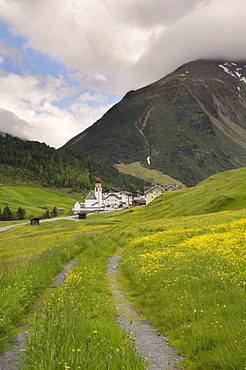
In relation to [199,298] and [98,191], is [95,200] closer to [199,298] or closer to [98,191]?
[98,191]

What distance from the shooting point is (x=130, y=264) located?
2066 cm

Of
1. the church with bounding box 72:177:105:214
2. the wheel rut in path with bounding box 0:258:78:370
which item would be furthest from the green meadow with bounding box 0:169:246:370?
the church with bounding box 72:177:105:214

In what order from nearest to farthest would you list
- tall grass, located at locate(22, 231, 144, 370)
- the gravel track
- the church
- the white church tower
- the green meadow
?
1. tall grass, located at locate(22, 231, 144, 370)
2. the green meadow
3. the gravel track
4. the church
5. the white church tower

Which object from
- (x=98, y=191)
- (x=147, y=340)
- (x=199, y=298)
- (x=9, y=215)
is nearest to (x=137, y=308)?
(x=199, y=298)

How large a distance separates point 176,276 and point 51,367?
10370 mm

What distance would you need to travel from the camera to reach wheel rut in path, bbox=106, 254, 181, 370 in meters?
7.81

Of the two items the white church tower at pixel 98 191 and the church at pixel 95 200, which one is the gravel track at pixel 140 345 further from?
the church at pixel 95 200

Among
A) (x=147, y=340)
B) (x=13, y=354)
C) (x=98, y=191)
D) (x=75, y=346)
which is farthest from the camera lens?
(x=98, y=191)

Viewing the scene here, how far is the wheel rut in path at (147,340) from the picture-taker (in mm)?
7809

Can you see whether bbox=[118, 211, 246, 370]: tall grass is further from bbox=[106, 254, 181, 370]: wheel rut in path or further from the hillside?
the hillside

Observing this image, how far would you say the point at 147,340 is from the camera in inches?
367

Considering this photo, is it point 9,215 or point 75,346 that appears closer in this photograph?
point 75,346

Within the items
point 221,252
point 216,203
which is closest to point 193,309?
point 221,252

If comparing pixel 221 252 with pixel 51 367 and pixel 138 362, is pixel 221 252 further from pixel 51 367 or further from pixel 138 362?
pixel 51 367
